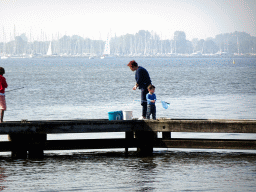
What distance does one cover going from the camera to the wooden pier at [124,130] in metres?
11.2

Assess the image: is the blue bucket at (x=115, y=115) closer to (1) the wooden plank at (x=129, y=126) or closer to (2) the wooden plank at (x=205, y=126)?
(1) the wooden plank at (x=129, y=126)

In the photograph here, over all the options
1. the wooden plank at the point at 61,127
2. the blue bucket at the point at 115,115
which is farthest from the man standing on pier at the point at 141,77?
the wooden plank at the point at 61,127

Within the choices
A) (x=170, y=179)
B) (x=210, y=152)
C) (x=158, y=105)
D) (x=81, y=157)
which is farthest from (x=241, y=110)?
(x=170, y=179)

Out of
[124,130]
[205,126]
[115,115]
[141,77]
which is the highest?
[141,77]

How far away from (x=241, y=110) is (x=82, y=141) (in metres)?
15.6

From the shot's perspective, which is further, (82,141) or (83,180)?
(82,141)

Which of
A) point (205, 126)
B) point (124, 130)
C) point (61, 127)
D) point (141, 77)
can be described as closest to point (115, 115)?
point (124, 130)

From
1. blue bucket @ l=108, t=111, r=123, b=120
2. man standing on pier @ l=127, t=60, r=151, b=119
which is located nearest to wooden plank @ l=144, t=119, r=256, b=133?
blue bucket @ l=108, t=111, r=123, b=120

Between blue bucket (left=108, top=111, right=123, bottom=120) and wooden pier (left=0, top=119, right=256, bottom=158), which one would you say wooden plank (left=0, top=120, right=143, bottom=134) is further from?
blue bucket (left=108, top=111, right=123, bottom=120)

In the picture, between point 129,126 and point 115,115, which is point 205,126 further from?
point 115,115

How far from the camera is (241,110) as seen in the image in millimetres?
25719

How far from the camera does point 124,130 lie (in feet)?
38.2

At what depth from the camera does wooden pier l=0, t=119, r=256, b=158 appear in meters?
11.2

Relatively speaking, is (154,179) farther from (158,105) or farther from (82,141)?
(158,105)
